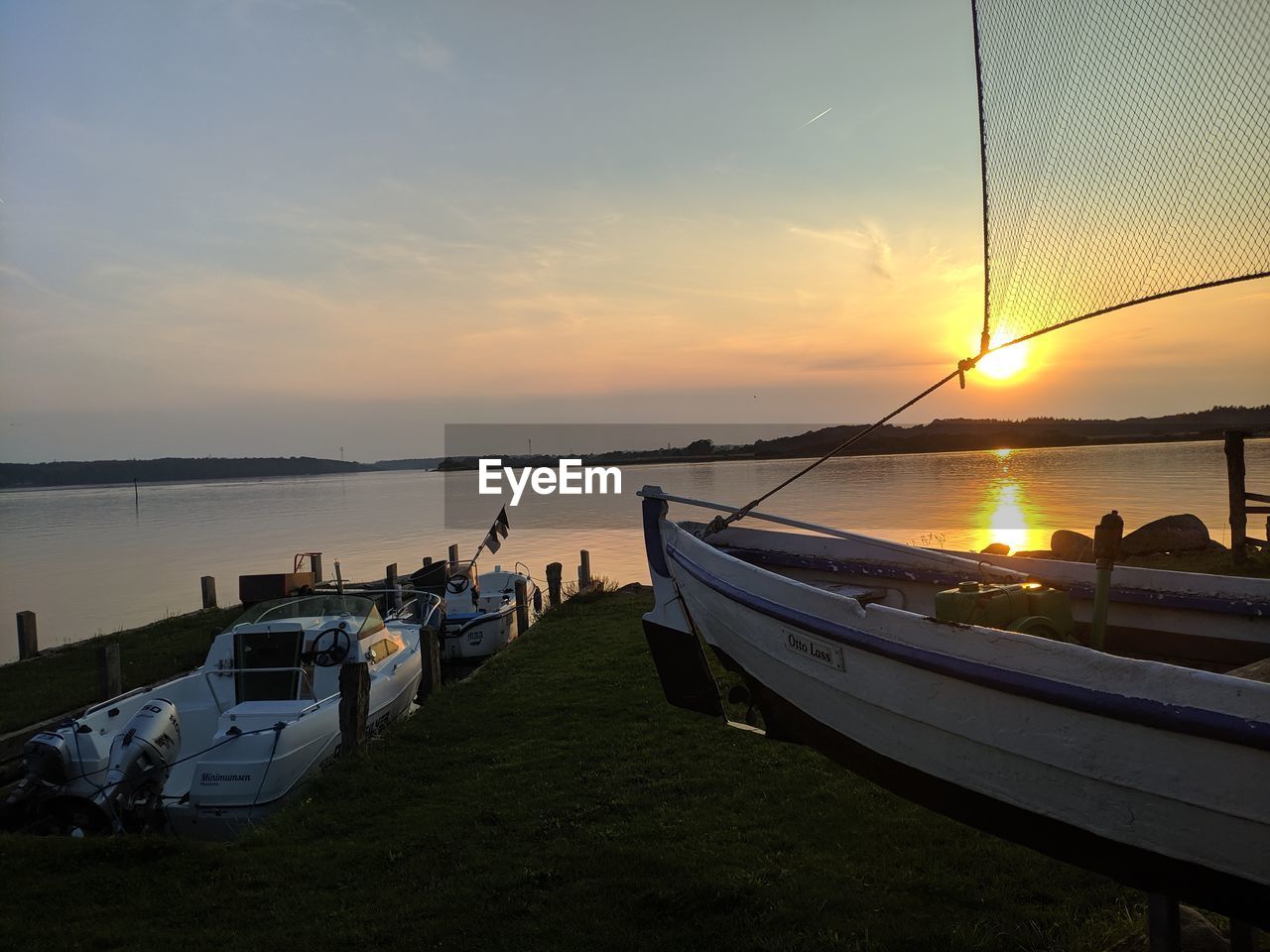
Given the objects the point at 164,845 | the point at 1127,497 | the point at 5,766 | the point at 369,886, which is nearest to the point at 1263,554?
the point at 369,886

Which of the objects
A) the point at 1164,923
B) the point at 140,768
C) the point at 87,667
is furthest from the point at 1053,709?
the point at 87,667

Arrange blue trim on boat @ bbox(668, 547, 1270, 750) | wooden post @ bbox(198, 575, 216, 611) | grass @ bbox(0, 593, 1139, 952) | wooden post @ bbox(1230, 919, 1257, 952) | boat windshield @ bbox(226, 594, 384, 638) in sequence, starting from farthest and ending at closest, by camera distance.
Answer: wooden post @ bbox(198, 575, 216, 611) → boat windshield @ bbox(226, 594, 384, 638) → grass @ bbox(0, 593, 1139, 952) → wooden post @ bbox(1230, 919, 1257, 952) → blue trim on boat @ bbox(668, 547, 1270, 750)

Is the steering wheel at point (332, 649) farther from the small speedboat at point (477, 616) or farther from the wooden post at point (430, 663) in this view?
the small speedboat at point (477, 616)

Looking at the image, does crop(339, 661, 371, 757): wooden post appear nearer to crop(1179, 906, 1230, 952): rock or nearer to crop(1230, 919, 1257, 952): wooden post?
crop(1179, 906, 1230, 952): rock

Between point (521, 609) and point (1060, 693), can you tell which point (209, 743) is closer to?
point (1060, 693)

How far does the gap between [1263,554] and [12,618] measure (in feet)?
114

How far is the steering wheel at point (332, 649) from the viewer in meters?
11.0

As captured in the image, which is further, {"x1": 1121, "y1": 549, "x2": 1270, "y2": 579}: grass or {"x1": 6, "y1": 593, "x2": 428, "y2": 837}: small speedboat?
{"x1": 1121, "y1": 549, "x2": 1270, "y2": 579}: grass

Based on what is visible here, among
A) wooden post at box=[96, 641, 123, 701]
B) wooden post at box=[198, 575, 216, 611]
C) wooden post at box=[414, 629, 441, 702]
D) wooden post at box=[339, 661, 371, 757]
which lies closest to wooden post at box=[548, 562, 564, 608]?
wooden post at box=[414, 629, 441, 702]

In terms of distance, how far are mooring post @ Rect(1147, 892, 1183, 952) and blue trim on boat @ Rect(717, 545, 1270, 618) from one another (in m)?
2.28

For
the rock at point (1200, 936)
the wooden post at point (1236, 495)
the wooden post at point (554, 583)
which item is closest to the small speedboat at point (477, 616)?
the wooden post at point (554, 583)

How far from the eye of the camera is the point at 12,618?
28.0 meters

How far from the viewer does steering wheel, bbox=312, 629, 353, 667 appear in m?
11.0

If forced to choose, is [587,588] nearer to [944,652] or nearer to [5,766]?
[5,766]
